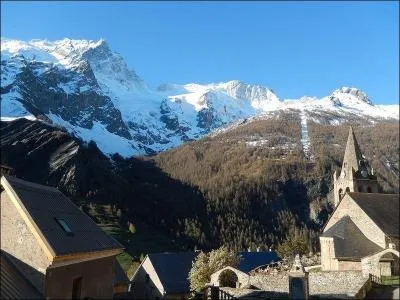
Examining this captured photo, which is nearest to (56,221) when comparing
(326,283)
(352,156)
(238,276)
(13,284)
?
(13,284)

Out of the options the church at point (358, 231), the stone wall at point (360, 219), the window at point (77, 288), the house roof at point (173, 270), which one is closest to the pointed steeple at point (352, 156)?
the church at point (358, 231)

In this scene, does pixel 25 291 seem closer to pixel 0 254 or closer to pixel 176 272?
pixel 0 254

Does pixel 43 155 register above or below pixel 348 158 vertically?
above

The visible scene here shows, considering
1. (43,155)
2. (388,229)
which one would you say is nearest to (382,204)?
(388,229)

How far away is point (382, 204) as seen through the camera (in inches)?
1836

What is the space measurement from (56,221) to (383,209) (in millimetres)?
35839

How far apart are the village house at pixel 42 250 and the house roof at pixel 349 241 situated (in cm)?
2851

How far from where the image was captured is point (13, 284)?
15453 mm

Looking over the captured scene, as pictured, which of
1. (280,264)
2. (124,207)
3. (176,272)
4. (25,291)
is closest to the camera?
(25,291)

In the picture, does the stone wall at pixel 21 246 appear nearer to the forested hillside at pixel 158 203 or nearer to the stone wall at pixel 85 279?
the stone wall at pixel 85 279

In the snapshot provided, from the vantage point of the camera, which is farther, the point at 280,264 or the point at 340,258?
the point at 280,264

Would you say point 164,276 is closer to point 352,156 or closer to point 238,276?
point 238,276

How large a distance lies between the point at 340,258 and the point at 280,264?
9.71 meters

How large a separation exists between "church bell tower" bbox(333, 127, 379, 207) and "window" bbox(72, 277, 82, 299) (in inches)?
1791
